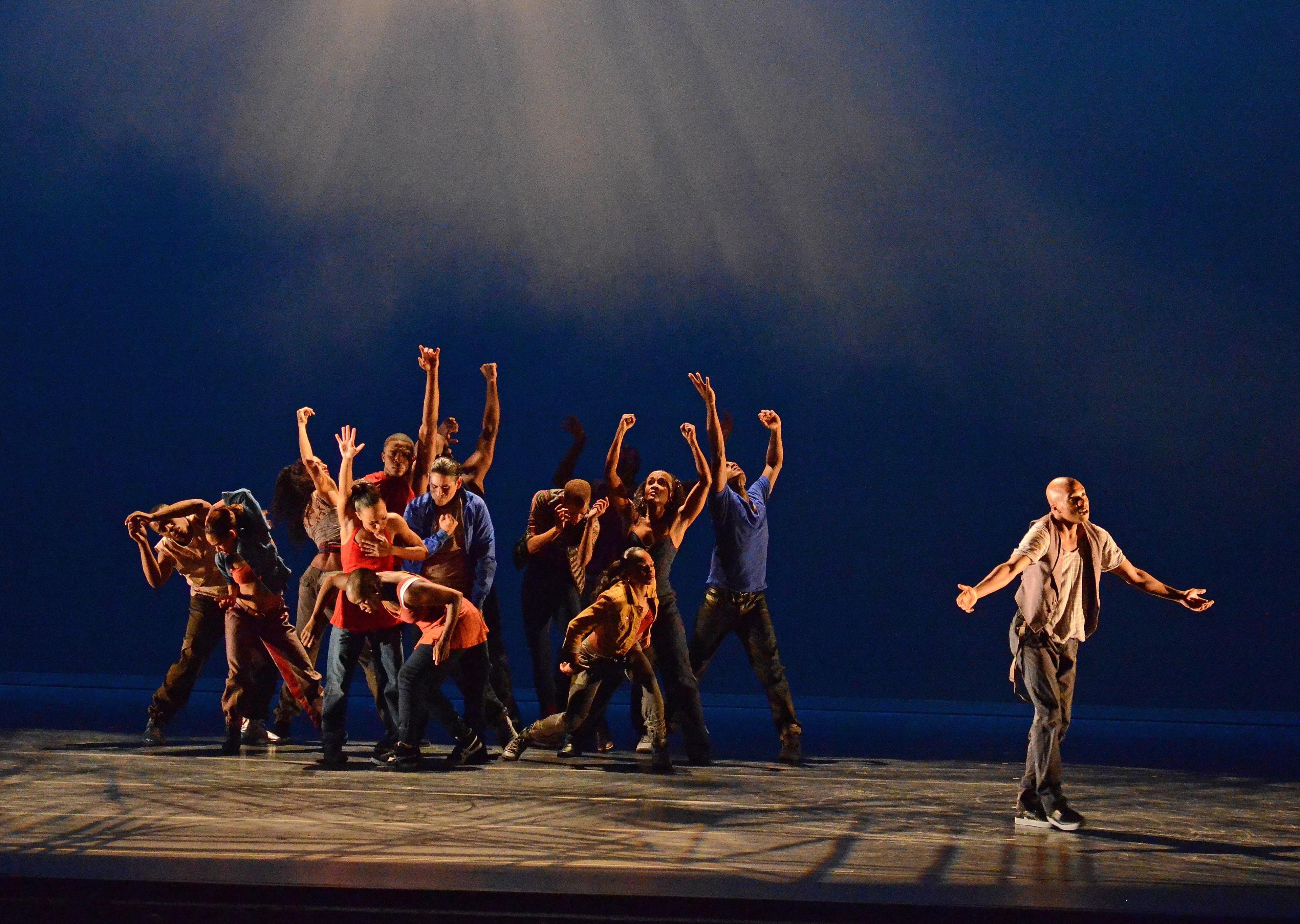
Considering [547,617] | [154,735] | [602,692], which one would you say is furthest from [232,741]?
[602,692]

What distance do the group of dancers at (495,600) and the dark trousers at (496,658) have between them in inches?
0.5

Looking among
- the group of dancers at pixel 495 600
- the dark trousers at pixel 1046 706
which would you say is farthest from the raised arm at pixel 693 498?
the dark trousers at pixel 1046 706

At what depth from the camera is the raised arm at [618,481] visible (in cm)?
634

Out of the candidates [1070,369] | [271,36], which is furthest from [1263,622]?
[271,36]

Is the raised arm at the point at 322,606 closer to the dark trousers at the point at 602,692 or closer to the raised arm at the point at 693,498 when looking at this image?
the dark trousers at the point at 602,692

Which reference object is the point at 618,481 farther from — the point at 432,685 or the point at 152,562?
the point at 152,562

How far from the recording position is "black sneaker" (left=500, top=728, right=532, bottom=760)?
18.4 ft

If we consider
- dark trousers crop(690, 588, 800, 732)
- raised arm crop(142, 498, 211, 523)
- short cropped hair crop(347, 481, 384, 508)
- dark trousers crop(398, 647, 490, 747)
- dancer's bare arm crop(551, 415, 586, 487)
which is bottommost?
dark trousers crop(398, 647, 490, 747)

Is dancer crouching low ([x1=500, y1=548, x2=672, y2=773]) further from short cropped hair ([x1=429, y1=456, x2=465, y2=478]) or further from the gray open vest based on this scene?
the gray open vest

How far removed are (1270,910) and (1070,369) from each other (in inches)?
271

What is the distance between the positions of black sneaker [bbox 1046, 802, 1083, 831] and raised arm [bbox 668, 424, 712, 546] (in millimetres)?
2332

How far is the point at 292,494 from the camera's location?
6.77 meters

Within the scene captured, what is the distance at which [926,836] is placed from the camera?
4.00m

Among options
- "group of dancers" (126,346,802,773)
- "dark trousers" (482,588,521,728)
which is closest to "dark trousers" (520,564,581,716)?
"group of dancers" (126,346,802,773)
